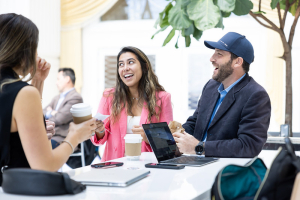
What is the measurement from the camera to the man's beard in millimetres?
2334

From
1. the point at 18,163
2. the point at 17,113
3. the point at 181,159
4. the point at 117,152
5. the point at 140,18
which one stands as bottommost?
the point at 117,152

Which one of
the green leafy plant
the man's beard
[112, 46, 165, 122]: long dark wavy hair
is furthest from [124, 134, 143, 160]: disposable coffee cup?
the green leafy plant

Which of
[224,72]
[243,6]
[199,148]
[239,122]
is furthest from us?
[243,6]

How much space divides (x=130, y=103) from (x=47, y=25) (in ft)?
13.2

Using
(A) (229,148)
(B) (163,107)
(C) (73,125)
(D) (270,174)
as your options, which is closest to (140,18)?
(B) (163,107)

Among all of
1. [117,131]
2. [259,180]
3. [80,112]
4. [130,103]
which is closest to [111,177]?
[80,112]

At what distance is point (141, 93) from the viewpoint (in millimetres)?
2705

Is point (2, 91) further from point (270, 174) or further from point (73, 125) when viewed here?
point (270, 174)

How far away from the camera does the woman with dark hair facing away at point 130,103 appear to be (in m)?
2.50

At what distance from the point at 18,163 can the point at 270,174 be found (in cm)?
87

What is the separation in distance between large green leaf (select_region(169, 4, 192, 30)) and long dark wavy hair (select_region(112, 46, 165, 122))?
614 millimetres

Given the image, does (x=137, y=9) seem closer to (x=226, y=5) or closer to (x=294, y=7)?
(x=294, y=7)

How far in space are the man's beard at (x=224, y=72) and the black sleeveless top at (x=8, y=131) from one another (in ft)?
4.70

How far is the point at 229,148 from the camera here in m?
1.97
